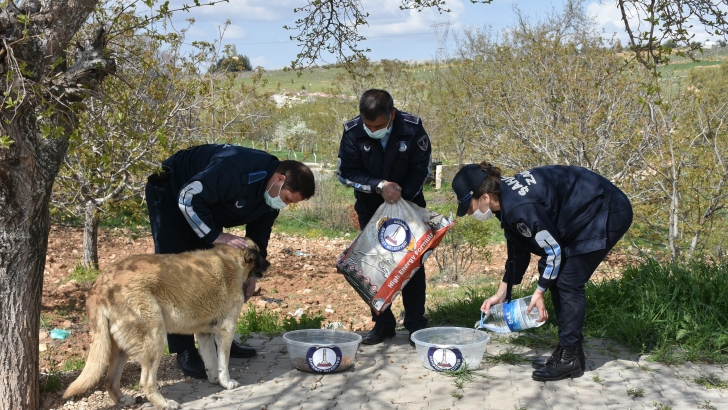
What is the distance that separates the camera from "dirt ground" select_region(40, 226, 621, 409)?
5629 mm

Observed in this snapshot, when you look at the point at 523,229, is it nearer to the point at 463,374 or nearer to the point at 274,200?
the point at 463,374

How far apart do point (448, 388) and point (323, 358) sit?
996mm

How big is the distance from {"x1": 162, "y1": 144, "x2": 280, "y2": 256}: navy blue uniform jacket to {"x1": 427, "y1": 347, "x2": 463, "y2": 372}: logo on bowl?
171 cm

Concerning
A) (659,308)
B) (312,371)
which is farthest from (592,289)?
(312,371)

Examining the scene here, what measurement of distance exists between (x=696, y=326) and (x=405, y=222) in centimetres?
274

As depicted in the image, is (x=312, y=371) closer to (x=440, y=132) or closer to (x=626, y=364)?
(x=626, y=364)

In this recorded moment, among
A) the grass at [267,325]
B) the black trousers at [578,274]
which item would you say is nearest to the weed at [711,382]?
the black trousers at [578,274]

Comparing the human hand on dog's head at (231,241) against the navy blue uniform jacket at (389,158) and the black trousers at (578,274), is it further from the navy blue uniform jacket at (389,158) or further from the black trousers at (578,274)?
the black trousers at (578,274)

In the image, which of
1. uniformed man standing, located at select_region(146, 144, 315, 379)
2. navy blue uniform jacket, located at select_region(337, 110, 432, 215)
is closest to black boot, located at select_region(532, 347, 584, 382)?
navy blue uniform jacket, located at select_region(337, 110, 432, 215)

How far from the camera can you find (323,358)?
5109 millimetres

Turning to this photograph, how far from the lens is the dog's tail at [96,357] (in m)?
4.02

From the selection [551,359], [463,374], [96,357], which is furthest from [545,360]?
[96,357]

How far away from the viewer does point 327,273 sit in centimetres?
1202

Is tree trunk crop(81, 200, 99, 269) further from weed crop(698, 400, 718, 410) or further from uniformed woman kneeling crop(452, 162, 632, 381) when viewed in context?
weed crop(698, 400, 718, 410)
